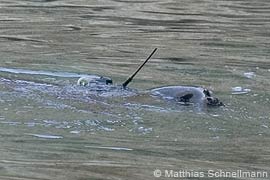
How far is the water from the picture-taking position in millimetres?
5051

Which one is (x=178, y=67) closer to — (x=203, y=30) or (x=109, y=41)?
(x=109, y=41)

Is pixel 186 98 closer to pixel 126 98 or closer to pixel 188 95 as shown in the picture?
pixel 188 95

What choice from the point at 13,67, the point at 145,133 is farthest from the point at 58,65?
the point at 145,133

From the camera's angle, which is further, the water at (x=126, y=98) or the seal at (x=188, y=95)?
the seal at (x=188, y=95)

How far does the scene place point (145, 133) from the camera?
18.6ft

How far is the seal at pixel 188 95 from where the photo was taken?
650 centimetres

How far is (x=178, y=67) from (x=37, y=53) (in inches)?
66.9

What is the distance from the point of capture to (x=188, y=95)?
21.6 ft

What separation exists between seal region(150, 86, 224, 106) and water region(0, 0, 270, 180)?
12 cm

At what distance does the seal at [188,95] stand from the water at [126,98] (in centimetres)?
12

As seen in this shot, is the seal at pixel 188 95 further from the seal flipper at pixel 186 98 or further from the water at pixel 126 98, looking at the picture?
the water at pixel 126 98

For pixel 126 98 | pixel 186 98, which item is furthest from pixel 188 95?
pixel 126 98

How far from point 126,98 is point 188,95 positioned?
0.49 metres

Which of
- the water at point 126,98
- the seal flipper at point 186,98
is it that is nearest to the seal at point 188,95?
the seal flipper at point 186,98
